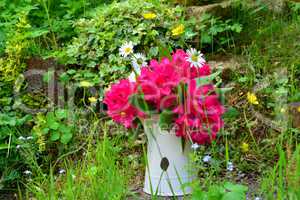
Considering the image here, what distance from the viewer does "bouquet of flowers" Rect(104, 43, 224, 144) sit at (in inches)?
98.4

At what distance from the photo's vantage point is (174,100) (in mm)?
2525

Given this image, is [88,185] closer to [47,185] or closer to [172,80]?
[47,185]

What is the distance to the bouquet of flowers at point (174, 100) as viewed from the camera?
8.20ft

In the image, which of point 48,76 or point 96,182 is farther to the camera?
point 48,76

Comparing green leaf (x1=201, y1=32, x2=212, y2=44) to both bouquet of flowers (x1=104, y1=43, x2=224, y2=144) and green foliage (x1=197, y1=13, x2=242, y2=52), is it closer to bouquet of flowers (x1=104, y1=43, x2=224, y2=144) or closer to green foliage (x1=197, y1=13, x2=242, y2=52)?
green foliage (x1=197, y1=13, x2=242, y2=52)

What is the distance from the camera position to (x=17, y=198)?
3285 millimetres

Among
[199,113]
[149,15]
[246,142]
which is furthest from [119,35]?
[199,113]

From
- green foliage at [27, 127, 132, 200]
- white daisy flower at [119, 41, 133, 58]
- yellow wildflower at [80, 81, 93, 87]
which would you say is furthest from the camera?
yellow wildflower at [80, 81, 93, 87]

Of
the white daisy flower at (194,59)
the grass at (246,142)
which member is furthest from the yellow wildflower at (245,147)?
the white daisy flower at (194,59)

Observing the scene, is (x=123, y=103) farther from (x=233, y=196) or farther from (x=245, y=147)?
(x=233, y=196)

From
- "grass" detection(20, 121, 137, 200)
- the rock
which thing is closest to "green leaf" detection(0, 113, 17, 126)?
the rock

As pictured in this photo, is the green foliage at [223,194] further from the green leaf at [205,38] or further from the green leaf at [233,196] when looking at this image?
the green leaf at [205,38]

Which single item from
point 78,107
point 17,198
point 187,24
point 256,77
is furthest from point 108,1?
point 17,198

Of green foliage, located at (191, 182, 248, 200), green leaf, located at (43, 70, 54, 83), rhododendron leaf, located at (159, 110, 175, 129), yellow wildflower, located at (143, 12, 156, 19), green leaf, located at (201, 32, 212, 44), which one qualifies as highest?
yellow wildflower, located at (143, 12, 156, 19)
